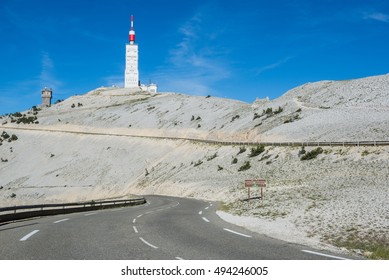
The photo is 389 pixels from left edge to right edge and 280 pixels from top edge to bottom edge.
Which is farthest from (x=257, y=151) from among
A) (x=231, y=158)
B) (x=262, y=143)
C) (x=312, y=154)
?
(x=312, y=154)

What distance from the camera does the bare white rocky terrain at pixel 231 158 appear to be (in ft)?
70.0

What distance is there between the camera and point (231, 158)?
205 feet

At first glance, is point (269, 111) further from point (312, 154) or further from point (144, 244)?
point (144, 244)

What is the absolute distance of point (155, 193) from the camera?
64.2 m

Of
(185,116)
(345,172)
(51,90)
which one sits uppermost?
(51,90)

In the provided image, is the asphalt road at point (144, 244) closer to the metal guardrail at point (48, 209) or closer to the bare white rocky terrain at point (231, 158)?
the bare white rocky terrain at point (231, 158)

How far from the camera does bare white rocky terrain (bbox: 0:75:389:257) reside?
70.0 ft

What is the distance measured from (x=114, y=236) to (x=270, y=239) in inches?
241

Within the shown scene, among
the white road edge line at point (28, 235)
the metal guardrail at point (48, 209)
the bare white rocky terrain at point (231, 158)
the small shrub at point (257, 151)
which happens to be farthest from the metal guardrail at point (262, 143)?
the white road edge line at point (28, 235)

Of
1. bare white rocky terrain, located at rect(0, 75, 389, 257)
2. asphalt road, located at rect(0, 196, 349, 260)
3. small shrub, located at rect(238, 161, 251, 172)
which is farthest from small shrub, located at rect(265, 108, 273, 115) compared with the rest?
asphalt road, located at rect(0, 196, 349, 260)

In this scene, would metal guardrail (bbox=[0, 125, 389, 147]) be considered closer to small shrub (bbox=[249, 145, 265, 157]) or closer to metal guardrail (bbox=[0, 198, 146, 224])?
small shrub (bbox=[249, 145, 265, 157])

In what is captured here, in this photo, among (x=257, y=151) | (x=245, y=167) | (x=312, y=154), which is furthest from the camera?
(x=257, y=151)

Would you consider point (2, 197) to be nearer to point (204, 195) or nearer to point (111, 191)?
point (111, 191)
